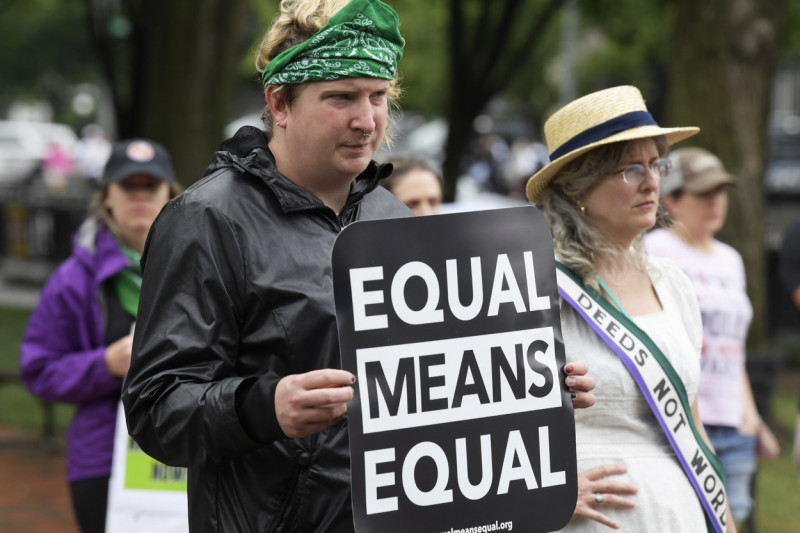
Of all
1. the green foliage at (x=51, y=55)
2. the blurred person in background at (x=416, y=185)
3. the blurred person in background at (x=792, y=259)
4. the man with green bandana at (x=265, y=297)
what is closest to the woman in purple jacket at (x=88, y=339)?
the blurred person in background at (x=416, y=185)

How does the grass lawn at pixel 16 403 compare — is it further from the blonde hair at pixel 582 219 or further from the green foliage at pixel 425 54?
the green foliage at pixel 425 54

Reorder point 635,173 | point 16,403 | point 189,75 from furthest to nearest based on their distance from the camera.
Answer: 1. point 16,403
2. point 189,75
3. point 635,173

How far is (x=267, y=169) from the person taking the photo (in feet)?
8.39

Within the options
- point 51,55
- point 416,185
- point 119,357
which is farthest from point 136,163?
point 51,55

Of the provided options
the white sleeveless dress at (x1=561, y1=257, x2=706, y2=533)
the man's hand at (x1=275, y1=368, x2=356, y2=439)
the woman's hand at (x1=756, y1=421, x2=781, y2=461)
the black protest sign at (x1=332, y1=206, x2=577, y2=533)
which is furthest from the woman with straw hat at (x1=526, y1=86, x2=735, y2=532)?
the woman's hand at (x1=756, y1=421, x2=781, y2=461)

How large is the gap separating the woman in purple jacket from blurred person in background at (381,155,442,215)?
42.1 inches

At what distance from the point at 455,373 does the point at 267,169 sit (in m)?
0.57

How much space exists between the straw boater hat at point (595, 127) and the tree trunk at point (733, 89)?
6090 millimetres

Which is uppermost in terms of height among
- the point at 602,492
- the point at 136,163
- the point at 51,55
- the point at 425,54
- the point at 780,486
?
the point at 51,55

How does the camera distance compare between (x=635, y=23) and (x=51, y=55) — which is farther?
(x=51, y=55)

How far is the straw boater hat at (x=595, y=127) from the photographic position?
3.31 meters

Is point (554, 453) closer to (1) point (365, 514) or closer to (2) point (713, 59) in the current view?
(1) point (365, 514)

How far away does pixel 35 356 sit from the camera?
433 cm

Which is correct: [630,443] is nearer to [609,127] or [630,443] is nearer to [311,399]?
[609,127]
